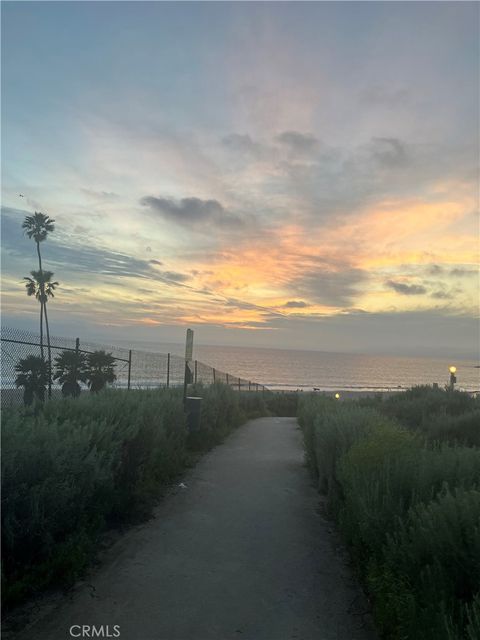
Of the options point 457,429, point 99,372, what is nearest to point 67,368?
point 99,372

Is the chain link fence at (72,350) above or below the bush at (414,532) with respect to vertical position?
above

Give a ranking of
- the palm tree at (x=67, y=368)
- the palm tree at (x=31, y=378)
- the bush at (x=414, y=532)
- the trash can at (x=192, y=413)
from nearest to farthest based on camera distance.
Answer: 1. the bush at (x=414, y=532)
2. the trash can at (x=192, y=413)
3. the palm tree at (x=31, y=378)
4. the palm tree at (x=67, y=368)

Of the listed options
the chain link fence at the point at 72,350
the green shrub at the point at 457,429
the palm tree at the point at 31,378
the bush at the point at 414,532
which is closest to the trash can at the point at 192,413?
the chain link fence at the point at 72,350

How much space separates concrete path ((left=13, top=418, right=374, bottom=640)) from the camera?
3.86m

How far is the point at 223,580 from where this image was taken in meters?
4.66

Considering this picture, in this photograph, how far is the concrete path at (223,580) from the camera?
386 centimetres

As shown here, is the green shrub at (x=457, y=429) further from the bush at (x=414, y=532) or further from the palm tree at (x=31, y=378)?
the palm tree at (x=31, y=378)

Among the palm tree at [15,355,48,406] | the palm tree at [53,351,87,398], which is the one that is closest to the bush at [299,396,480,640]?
the palm tree at [15,355,48,406]

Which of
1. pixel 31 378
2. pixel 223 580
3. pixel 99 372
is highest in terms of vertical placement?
pixel 99 372

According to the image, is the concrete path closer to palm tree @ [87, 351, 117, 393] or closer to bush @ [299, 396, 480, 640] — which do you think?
bush @ [299, 396, 480, 640]

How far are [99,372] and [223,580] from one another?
15.1 metres

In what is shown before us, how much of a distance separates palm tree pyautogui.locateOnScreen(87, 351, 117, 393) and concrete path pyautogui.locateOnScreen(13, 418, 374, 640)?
36.9 feet

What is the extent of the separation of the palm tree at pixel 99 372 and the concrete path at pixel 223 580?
11.2 m

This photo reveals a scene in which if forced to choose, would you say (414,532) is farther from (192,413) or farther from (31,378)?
(31,378)
